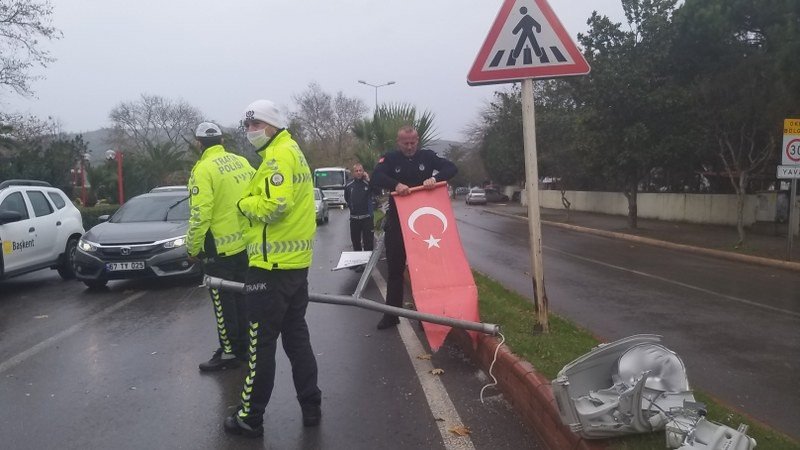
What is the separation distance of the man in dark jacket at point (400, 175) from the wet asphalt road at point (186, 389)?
668 millimetres

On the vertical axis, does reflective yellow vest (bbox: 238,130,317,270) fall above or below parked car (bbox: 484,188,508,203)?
above

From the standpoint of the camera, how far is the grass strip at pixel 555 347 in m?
3.41

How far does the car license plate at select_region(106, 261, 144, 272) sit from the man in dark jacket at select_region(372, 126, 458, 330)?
4352 millimetres

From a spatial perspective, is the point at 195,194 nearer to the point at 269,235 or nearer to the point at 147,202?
the point at 269,235

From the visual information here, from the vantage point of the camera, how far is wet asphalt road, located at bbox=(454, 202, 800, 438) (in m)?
5.39

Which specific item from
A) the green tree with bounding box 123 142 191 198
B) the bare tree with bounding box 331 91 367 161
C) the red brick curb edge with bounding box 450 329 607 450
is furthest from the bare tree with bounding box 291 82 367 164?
the red brick curb edge with bounding box 450 329 607 450

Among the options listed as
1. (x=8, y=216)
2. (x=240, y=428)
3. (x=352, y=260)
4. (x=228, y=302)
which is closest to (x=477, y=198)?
(x=8, y=216)

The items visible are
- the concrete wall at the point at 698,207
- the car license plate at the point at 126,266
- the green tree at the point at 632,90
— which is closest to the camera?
the car license plate at the point at 126,266

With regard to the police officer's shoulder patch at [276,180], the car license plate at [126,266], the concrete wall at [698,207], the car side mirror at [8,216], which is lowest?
the concrete wall at [698,207]

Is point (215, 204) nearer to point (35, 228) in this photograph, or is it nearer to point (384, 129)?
point (35, 228)

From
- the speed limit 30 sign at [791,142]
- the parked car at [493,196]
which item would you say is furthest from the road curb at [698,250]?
the parked car at [493,196]

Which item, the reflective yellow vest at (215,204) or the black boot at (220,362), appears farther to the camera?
the black boot at (220,362)

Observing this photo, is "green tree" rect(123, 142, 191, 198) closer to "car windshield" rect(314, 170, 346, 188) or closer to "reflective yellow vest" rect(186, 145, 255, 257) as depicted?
"car windshield" rect(314, 170, 346, 188)

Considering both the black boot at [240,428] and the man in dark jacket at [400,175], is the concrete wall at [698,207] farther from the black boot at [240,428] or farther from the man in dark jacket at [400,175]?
the black boot at [240,428]
